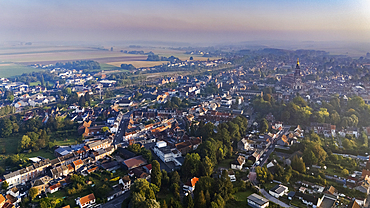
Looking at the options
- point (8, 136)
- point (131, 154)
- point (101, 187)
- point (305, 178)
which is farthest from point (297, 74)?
point (8, 136)

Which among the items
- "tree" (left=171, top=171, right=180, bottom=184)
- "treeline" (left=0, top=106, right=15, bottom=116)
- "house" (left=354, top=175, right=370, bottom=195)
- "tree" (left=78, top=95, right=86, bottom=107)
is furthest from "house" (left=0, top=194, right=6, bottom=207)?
"treeline" (left=0, top=106, right=15, bottom=116)

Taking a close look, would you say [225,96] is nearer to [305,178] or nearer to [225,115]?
[225,115]

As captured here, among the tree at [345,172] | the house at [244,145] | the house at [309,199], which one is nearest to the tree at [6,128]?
the house at [244,145]

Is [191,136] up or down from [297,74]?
down

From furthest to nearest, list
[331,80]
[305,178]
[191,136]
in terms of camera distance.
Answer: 1. [331,80]
2. [191,136]
3. [305,178]

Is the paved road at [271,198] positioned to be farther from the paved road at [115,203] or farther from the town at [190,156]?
the paved road at [115,203]

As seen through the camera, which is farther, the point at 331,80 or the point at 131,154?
the point at 331,80
